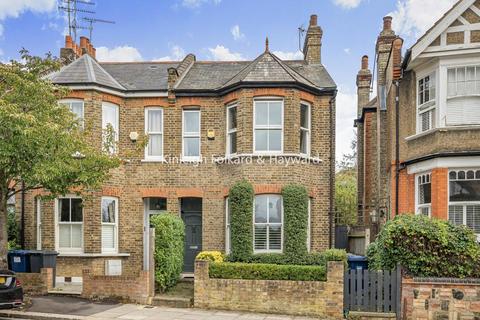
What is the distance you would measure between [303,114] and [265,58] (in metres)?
2.41

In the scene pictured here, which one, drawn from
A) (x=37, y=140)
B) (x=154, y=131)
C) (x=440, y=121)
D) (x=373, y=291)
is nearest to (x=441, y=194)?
A: (x=440, y=121)

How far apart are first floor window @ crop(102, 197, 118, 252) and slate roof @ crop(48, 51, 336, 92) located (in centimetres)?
410

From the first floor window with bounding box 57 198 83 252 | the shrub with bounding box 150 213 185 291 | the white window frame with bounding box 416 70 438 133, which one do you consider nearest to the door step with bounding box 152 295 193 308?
the shrub with bounding box 150 213 185 291

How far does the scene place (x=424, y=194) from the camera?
13727 millimetres

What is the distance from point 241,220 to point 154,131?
4.81 metres

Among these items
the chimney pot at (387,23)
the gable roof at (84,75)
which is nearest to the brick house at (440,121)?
the chimney pot at (387,23)

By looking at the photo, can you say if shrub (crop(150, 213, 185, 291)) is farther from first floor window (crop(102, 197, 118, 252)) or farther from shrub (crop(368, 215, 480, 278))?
shrub (crop(368, 215, 480, 278))

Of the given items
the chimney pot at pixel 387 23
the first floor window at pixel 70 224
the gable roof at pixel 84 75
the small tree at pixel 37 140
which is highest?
the chimney pot at pixel 387 23

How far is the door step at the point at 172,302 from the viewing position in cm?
1227

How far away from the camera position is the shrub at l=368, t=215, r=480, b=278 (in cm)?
1081

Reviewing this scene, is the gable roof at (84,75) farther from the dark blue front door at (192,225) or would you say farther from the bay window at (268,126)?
the bay window at (268,126)

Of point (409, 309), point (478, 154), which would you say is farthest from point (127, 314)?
point (478, 154)

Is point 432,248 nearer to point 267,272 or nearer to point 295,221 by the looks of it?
point 267,272

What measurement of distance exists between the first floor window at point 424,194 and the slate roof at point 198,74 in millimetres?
4619
